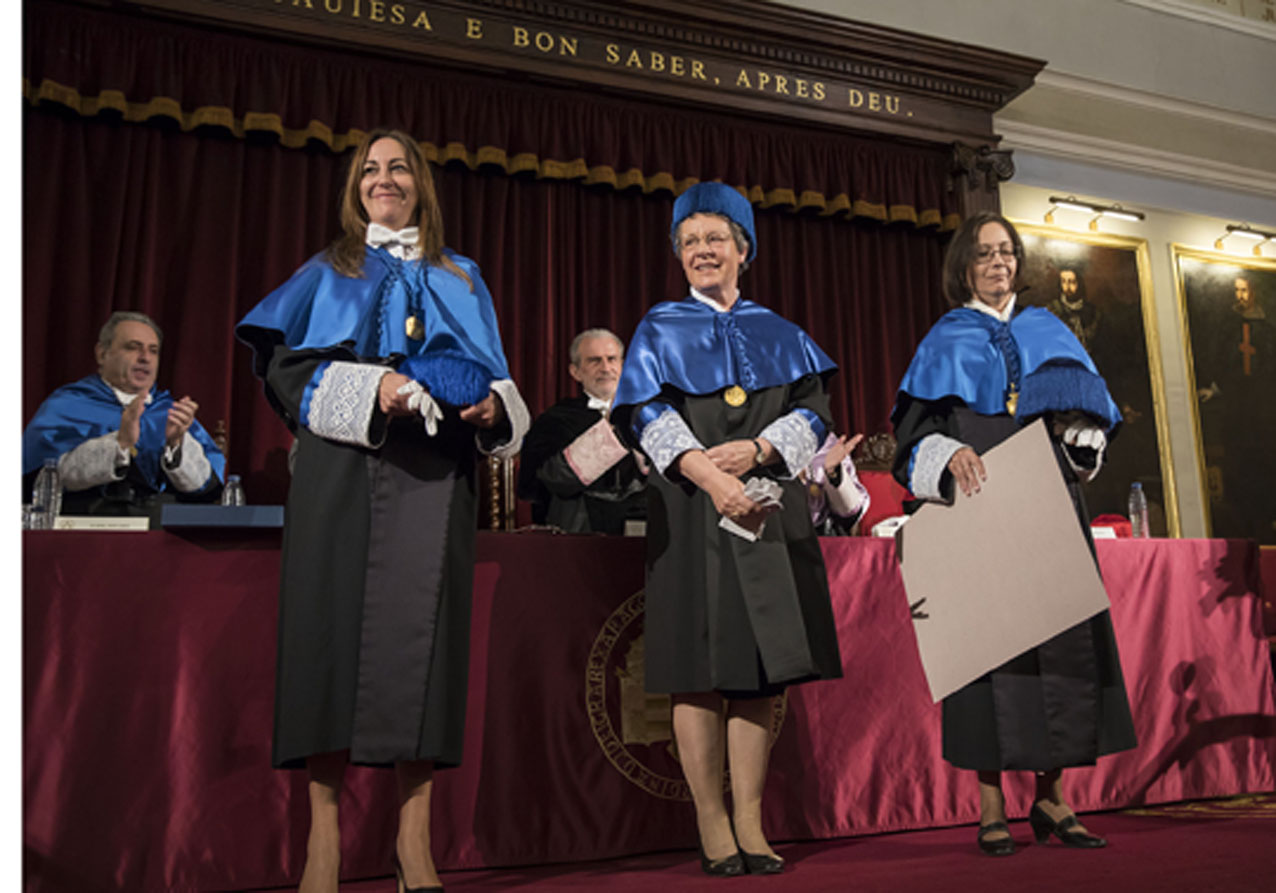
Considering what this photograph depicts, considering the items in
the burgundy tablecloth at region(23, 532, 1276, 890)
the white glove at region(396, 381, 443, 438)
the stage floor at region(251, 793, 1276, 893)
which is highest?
the white glove at region(396, 381, 443, 438)

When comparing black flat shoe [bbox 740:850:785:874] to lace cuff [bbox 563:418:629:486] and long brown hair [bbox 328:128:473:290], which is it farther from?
lace cuff [bbox 563:418:629:486]

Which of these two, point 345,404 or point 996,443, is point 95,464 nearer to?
point 345,404

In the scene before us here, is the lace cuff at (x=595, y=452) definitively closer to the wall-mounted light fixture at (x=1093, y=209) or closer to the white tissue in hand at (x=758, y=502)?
the white tissue in hand at (x=758, y=502)

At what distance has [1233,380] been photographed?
7871 millimetres

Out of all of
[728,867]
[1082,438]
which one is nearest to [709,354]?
[1082,438]

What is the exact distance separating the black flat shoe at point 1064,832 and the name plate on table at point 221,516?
2139 mm

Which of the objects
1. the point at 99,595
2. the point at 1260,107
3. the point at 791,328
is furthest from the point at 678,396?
the point at 1260,107

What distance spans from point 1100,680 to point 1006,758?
34 centimetres

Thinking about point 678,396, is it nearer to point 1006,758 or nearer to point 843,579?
point 843,579

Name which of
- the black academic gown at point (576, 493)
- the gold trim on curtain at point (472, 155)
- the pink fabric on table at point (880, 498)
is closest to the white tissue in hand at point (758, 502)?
the black academic gown at point (576, 493)

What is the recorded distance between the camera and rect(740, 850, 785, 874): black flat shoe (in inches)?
94.4

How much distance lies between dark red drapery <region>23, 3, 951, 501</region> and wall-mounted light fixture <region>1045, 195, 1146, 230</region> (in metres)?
0.96

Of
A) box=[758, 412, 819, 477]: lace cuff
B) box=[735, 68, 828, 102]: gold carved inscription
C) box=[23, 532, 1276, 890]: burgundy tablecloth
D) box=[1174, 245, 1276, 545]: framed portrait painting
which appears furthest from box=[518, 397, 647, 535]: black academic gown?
box=[1174, 245, 1276, 545]: framed portrait painting

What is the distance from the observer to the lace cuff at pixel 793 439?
251cm
